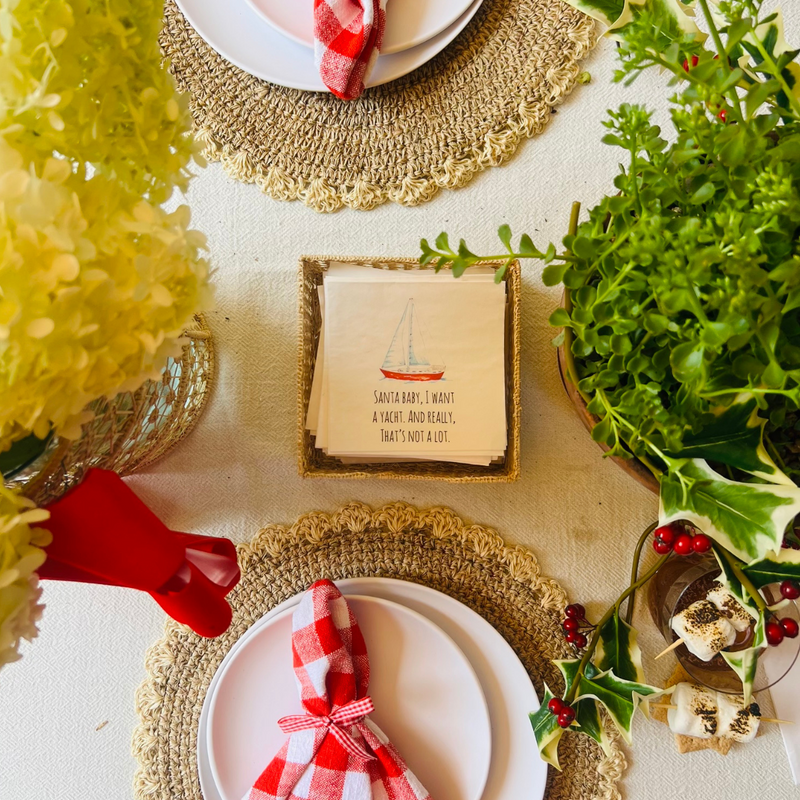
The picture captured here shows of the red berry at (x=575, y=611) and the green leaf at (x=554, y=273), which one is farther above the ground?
the green leaf at (x=554, y=273)

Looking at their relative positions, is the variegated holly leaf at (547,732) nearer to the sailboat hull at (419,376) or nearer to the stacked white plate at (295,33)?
the sailboat hull at (419,376)

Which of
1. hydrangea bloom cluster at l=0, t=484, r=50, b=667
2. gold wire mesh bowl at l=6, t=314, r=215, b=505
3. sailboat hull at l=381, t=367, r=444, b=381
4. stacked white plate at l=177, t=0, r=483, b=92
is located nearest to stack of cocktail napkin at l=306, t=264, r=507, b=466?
sailboat hull at l=381, t=367, r=444, b=381

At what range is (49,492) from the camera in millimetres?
448

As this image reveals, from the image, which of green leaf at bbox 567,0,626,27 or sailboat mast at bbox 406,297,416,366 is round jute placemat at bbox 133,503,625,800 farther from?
green leaf at bbox 567,0,626,27

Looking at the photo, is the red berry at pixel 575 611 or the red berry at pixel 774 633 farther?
the red berry at pixel 575 611

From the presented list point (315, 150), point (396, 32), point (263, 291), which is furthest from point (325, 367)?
point (396, 32)

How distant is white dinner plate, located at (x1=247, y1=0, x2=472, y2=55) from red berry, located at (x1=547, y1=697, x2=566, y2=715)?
26.7 inches

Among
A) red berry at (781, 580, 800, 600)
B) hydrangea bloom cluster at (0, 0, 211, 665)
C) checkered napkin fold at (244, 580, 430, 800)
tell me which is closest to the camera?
hydrangea bloom cluster at (0, 0, 211, 665)

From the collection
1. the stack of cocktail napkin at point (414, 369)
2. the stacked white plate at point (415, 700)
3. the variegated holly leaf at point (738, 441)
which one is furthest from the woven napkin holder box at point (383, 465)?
the variegated holly leaf at point (738, 441)

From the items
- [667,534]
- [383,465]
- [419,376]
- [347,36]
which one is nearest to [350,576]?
[383,465]

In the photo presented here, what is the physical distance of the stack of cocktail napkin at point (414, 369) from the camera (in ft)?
2.20

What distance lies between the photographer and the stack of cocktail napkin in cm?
67

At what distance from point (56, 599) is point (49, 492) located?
37 centimetres

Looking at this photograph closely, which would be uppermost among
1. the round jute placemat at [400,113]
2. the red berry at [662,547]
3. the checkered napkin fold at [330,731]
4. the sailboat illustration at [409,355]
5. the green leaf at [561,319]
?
the round jute placemat at [400,113]
